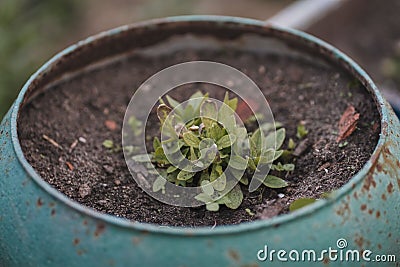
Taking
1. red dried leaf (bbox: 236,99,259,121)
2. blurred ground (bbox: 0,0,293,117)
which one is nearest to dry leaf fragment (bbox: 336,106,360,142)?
red dried leaf (bbox: 236,99,259,121)

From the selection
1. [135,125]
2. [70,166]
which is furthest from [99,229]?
[135,125]

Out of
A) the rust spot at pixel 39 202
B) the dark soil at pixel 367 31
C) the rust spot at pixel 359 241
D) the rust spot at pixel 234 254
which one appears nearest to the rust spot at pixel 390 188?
the rust spot at pixel 359 241

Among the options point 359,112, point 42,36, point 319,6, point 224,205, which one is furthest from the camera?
point 42,36

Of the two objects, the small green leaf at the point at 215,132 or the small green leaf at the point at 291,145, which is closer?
the small green leaf at the point at 215,132

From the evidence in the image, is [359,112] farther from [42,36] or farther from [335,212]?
[42,36]

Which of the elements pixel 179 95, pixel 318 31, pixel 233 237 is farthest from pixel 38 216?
pixel 318 31

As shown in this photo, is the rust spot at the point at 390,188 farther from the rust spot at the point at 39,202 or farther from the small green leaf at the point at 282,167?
the rust spot at the point at 39,202

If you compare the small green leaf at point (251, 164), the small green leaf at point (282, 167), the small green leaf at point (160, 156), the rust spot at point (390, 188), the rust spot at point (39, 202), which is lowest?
the rust spot at point (39, 202)
